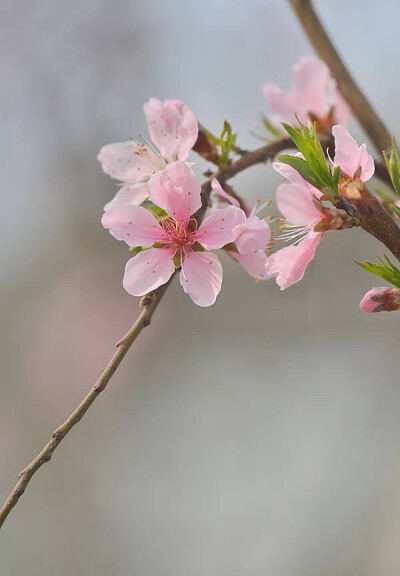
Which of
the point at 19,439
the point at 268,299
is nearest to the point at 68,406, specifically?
the point at 19,439

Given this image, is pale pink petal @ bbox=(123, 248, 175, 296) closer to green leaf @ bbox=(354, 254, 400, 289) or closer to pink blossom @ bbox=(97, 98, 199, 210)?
pink blossom @ bbox=(97, 98, 199, 210)

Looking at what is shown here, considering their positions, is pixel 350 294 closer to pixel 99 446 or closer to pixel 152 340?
pixel 152 340

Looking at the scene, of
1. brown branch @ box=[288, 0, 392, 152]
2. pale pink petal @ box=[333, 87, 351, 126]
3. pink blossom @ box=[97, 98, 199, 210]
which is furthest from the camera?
pale pink petal @ box=[333, 87, 351, 126]

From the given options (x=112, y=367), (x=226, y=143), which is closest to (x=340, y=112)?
(x=226, y=143)

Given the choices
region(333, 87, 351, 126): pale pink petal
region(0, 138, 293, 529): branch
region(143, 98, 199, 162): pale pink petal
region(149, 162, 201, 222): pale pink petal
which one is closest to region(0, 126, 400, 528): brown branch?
region(0, 138, 293, 529): branch

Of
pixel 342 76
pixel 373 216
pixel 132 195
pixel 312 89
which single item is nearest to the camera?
pixel 373 216

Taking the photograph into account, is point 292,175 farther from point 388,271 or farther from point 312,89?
point 312,89

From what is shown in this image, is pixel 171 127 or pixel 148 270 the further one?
pixel 171 127
